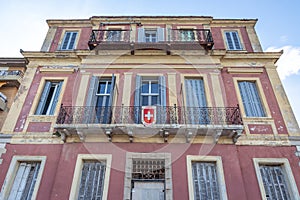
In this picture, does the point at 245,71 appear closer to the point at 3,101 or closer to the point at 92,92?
the point at 92,92

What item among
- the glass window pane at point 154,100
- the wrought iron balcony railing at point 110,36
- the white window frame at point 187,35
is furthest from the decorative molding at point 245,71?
the wrought iron balcony railing at point 110,36

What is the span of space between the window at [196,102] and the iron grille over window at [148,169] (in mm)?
2007

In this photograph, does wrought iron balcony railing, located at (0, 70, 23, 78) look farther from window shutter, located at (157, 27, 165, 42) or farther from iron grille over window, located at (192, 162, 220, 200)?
iron grille over window, located at (192, 162, 220, 200)

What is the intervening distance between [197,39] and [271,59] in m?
3.54

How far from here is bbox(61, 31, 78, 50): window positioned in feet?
41.1

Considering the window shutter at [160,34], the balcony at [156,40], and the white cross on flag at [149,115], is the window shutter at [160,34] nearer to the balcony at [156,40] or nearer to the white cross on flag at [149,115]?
the balcony at [156,40]

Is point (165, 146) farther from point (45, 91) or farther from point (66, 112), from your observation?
point (45, 91)

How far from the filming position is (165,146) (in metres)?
8.87

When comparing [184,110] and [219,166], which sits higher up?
[184,110]

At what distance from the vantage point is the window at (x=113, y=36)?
12297mm

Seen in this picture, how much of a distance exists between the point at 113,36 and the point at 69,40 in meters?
2.40

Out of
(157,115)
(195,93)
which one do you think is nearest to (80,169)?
(157,115)

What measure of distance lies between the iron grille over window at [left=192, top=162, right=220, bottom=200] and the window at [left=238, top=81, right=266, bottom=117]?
2901mm

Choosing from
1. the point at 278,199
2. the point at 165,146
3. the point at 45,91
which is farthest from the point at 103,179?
the point at 278,199
